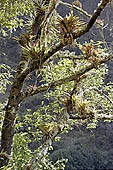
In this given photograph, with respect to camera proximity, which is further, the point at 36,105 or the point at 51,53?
the point at 36,105

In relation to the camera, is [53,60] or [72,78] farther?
[53,60]

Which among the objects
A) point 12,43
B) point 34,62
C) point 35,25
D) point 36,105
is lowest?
point 34,62

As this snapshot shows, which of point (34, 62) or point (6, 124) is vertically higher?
point (34, 62)

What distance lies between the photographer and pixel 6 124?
8.86 feet

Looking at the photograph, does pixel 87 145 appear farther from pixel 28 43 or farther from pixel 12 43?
pixel 28 43

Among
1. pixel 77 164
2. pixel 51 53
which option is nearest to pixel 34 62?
pixel 51 53

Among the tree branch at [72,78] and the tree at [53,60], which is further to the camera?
the tree branch at [72,78]

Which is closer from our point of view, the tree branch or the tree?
the tree

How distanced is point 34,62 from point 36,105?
45.5ft

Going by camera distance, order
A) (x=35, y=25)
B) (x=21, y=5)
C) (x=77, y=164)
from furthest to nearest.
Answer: (x=77, y=164)
(x=21, y=5)
(x=35, y=25)

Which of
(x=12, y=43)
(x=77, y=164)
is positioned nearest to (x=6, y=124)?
(x=77, y=164)

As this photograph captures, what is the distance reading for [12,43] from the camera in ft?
61.4

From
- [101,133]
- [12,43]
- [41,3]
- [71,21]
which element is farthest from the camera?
[12,43]

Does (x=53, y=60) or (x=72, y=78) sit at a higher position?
(x=53, y=60)
